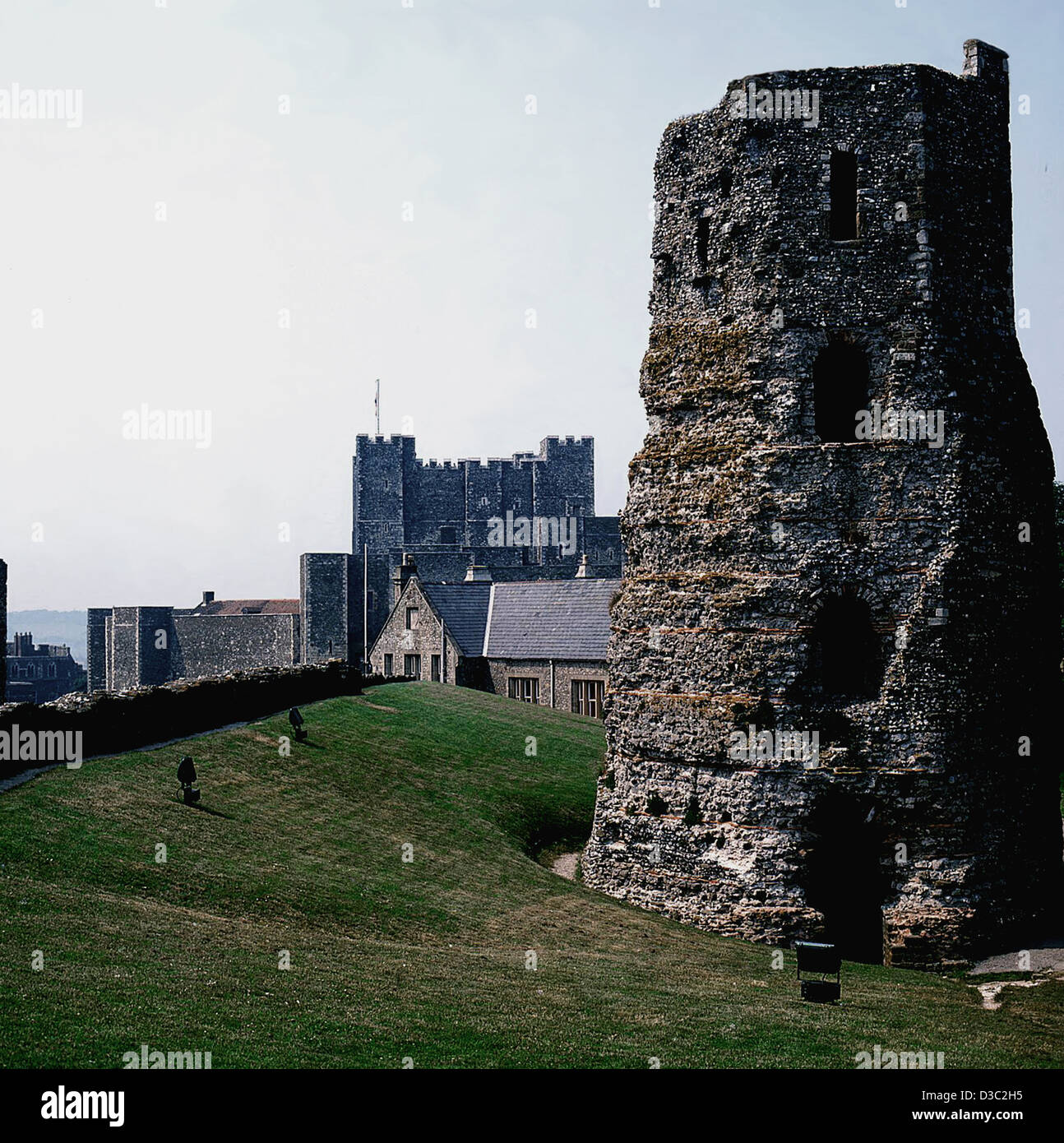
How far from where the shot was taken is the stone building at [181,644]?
2744 inches

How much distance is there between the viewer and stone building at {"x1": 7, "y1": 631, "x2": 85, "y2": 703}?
3248 inches

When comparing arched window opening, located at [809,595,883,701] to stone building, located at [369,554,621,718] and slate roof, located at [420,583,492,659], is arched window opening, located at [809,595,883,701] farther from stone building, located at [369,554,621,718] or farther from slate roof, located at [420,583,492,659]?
slate roof, located at [420,583,492,659]

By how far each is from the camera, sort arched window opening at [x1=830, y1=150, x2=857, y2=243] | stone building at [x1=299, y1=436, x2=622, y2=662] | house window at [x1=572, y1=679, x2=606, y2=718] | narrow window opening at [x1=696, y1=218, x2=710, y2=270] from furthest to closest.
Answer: stone building at [x1=299, y1=436, x2=622, y2=662], house window at [x1=572, y1=679, x2=606, y2=718], narrow window opening at [x1=696, y1=218, x2=710, y2=270], arched window opening at [x1=830, y1=150, x2=857, y2=243]

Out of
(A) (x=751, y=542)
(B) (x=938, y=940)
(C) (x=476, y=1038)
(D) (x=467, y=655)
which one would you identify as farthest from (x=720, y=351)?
(D) (x=467, y=655)

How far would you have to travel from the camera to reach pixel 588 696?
41812 mm

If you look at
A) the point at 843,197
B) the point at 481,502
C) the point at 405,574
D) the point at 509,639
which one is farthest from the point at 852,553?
the point at 481,502

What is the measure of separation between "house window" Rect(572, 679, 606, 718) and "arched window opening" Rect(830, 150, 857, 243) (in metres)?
24.3

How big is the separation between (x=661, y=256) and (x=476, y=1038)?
1398 cm

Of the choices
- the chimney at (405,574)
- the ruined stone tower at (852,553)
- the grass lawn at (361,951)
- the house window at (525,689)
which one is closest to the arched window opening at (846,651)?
the ruined stone tower at (852,553)

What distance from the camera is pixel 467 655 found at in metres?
46.3

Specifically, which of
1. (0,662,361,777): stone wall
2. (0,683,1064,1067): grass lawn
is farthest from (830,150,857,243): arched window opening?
(0,662,361,777): stone wall

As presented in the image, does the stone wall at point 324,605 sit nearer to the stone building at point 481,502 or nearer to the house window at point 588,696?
the stone building at point 481,502

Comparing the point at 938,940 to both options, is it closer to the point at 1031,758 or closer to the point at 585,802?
the point at 1031,758

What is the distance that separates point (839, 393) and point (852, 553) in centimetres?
278
